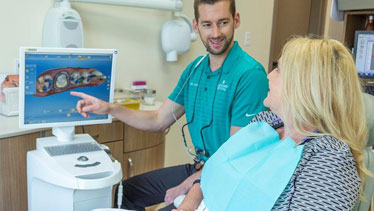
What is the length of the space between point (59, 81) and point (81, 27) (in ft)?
2.48

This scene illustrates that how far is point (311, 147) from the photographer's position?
1012 mm

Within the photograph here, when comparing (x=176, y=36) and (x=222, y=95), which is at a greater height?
(x=176, y=36)

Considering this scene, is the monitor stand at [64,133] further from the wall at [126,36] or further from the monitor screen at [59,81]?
the wall at [126,36]

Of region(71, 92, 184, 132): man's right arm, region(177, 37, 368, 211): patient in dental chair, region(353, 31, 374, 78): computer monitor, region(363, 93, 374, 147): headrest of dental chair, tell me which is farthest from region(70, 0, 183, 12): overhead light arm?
region(363, 93, 374, 147): headrest of dental chair

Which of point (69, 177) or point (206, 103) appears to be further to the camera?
point (206, 103)

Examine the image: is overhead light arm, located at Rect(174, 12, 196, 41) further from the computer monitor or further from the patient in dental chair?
the patient in dental chair

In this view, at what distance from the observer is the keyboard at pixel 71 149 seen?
1.46 metres

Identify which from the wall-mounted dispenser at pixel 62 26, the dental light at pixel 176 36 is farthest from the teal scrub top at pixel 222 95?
the dental light at pixel 176 36

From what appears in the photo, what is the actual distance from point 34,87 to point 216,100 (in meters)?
0.75

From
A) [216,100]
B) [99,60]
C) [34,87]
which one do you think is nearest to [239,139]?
[216,100]

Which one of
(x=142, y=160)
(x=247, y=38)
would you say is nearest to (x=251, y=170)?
(x=142, y=160)

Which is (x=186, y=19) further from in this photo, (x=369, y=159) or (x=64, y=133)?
(x=369, y=159)

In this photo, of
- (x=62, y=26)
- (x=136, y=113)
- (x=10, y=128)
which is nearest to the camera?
(x=10, y=128)

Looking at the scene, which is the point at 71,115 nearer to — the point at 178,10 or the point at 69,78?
the point at 69,78
